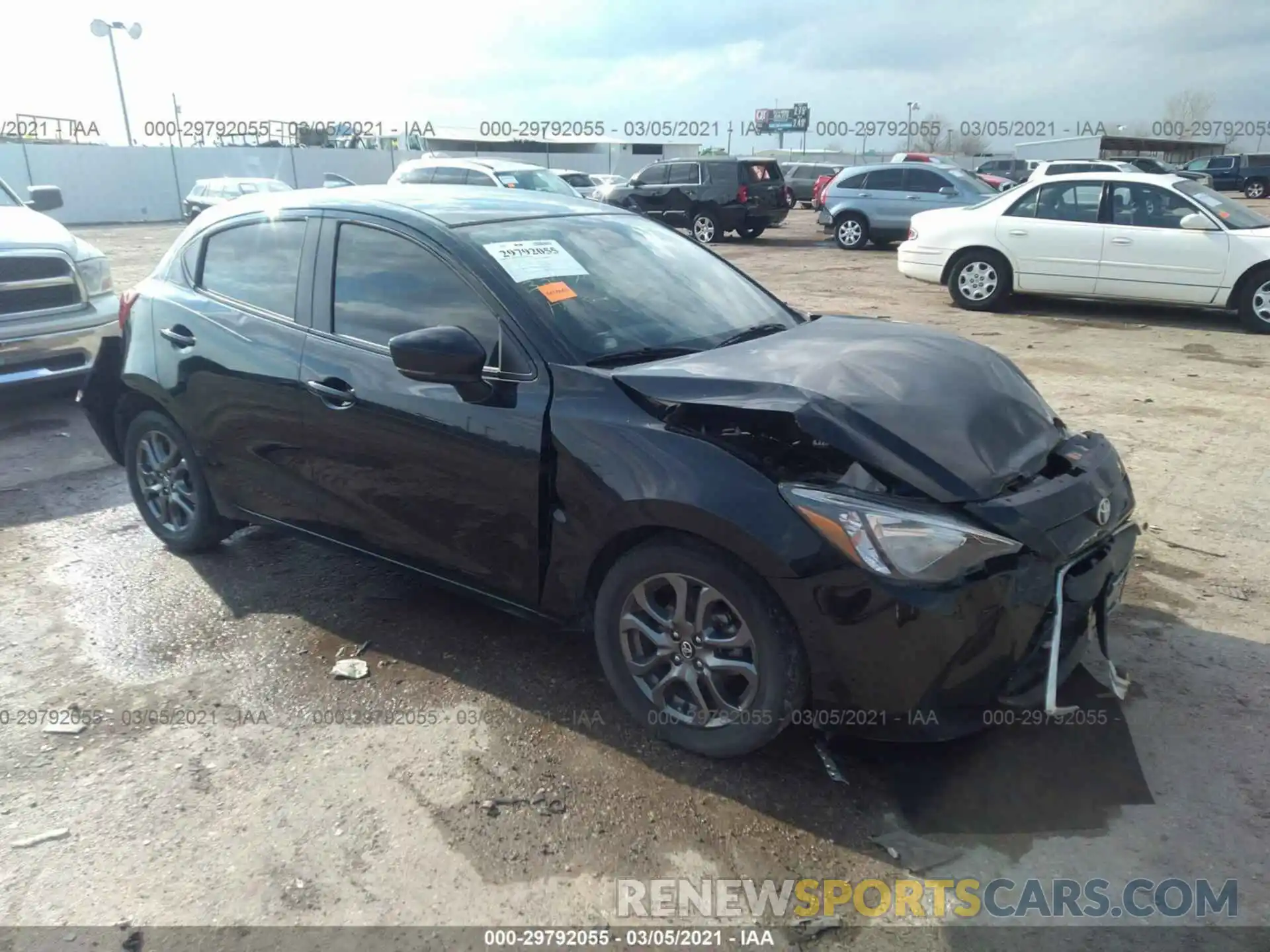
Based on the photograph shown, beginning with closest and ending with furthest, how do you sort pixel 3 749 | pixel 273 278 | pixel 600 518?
pixel 600 518 < pixel 3 749 < pixel 273 278

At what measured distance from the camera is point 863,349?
132 inches

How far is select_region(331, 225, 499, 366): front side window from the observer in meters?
3.35

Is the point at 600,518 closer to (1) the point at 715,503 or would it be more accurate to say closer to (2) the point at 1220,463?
(1) the point at 715,503

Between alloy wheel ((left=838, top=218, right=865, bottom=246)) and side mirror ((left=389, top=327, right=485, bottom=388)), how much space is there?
1733 centimetres

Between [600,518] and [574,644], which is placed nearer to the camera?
[600,518]

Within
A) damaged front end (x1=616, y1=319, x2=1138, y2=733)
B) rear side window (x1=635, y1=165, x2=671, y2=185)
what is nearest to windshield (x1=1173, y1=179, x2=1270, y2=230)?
damaged front end (x1=616, y1=319, x2=1138, y2=733)

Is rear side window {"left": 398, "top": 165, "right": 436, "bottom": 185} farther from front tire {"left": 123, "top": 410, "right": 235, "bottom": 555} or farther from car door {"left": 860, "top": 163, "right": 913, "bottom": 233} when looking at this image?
front tire {"left": 123, "top": 410, "right": 235, "bottom": 555}

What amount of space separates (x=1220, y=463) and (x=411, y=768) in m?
5.08

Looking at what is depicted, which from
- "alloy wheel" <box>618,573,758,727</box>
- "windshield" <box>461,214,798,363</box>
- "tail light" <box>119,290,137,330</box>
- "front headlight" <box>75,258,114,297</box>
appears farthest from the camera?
"front headlight" <box>75,258,114,297</box>

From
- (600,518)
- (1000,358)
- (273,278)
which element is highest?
(273,278)

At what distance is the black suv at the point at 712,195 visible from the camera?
2030 centimetres

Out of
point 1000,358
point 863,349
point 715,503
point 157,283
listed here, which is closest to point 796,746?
point 715,503

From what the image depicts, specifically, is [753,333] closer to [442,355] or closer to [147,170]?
[442,355]

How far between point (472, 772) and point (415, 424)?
1202mm
